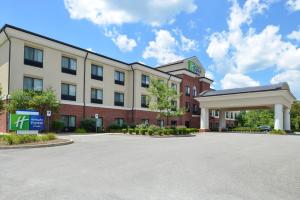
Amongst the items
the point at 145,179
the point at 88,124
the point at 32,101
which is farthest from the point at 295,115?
the point at 145,179

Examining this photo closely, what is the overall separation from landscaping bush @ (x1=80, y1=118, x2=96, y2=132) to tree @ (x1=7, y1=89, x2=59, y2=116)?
472cm

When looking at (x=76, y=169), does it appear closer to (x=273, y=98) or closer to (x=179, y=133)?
(x=179, y=133)

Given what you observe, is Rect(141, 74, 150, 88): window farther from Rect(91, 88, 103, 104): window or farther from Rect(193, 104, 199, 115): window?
Rect(193, 104, 199, 115): window

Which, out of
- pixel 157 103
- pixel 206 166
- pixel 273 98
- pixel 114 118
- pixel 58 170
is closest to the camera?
pixel 58 170

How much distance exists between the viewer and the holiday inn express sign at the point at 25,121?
54.4 ft

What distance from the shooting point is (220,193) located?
19.6 ft

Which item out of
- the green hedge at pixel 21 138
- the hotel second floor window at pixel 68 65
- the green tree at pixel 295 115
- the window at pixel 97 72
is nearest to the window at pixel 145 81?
the window at pixel 97 72

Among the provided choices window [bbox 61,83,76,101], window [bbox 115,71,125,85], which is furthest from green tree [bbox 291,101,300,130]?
window [bbox 61,83,76,101]

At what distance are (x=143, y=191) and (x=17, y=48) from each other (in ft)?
75.8

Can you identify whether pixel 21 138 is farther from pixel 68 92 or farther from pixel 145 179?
pixel 68 92

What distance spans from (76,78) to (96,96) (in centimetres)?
374

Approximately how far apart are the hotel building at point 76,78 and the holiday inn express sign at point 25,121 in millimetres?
8229

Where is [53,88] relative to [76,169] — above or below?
above

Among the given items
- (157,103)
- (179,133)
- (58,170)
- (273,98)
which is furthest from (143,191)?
(273,98)
